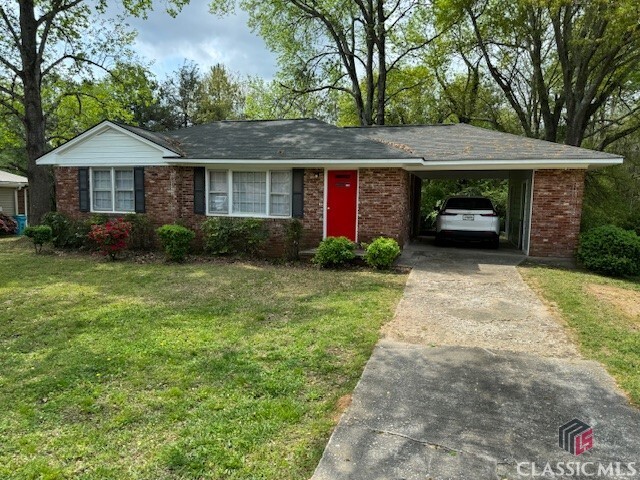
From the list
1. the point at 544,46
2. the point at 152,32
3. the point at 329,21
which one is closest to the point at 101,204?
the point at 152,32

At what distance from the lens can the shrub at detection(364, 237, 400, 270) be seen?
934 cm

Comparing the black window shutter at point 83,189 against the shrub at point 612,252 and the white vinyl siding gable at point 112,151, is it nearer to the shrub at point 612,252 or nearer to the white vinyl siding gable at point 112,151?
the white vinyl siding gable at point 112,151

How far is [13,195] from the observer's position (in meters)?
22.2

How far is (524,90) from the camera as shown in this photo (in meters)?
23.2

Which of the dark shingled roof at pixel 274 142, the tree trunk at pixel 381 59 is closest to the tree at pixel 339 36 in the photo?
the tree trunk at pixel 381 59

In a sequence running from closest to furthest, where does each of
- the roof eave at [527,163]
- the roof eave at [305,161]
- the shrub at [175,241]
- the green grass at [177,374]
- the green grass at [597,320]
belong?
the green grass at [177,374] → the green grass at [597,320] → the roof eave at [527,163] → the roof eave at [305,161] → the shrub at [175,241]

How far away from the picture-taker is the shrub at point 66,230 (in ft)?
39.3

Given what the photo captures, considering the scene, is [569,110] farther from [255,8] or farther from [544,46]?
[255,8]

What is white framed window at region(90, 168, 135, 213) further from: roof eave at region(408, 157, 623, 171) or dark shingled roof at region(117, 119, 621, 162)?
roof eave at region(408, 157, 623, 171)

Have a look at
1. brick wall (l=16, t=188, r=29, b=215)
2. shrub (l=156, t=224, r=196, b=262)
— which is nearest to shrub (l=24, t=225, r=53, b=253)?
shrub (l=156, t=224, r=196, b=262)

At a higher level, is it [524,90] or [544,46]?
[544,46]

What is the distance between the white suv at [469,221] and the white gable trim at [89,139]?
804 cm

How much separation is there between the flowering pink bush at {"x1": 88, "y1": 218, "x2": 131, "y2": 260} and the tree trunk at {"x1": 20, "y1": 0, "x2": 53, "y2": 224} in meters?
5.91

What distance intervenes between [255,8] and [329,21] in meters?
4.04
